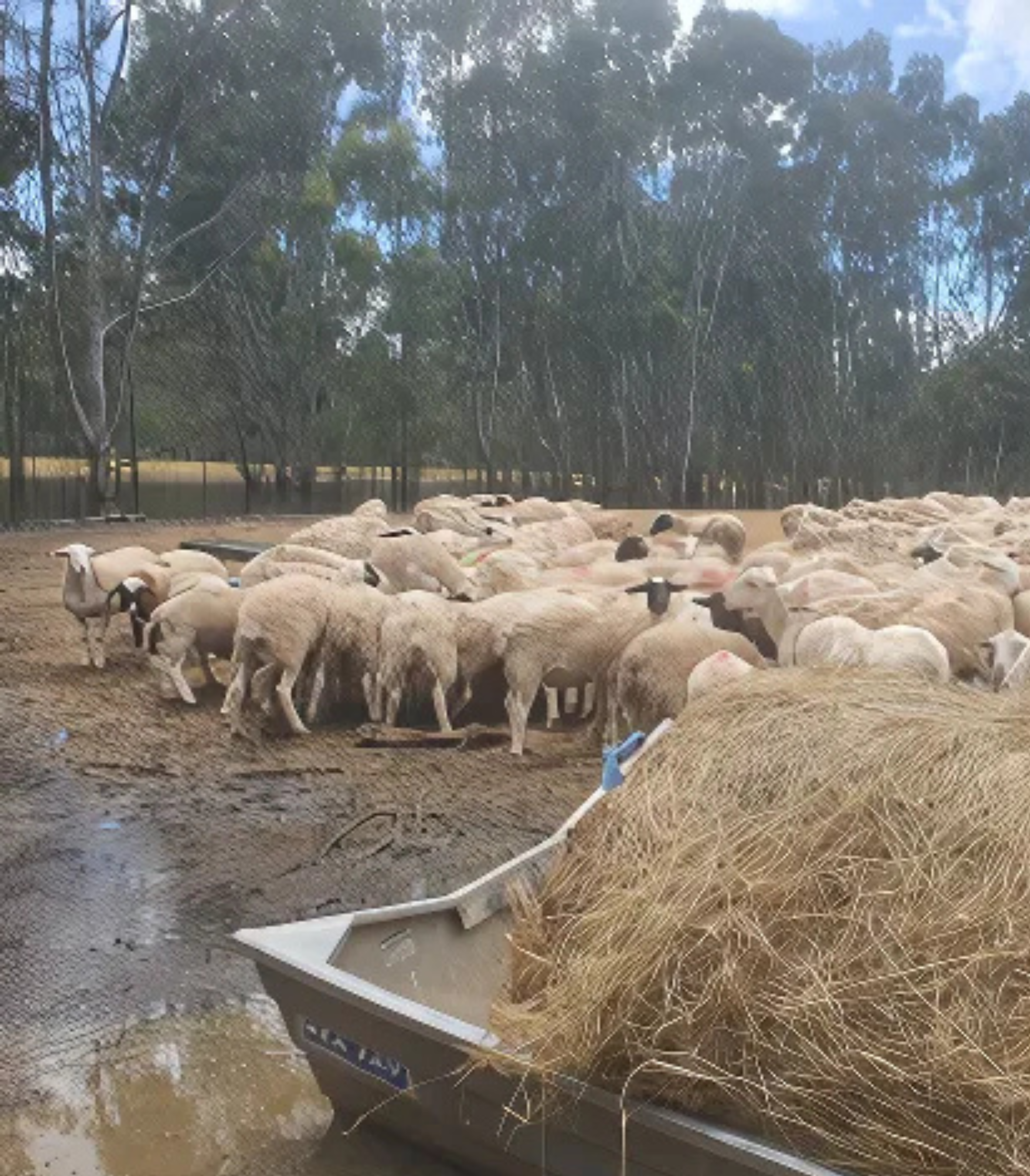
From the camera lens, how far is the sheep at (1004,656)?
6766 mm

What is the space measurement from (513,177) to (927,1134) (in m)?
34.5

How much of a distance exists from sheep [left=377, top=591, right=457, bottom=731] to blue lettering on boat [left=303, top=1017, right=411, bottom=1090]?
479cm

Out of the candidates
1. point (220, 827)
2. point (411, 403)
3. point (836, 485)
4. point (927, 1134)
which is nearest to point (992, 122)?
point (836, 485)

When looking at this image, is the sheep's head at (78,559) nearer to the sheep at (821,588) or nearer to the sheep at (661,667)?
the sheep at (661,667)

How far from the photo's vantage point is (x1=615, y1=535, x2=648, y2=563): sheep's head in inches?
500

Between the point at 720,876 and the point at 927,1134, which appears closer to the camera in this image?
the point at 927,1134

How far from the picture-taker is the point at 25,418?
24.7m

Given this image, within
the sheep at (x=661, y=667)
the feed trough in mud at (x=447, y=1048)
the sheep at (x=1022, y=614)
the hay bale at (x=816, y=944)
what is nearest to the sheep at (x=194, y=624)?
the sheep at (x=661, y=667)

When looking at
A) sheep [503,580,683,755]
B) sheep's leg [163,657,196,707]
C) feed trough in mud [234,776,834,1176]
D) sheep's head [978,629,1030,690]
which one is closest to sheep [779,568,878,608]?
sheep [503,580,683,755]

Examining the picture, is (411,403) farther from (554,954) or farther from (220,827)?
(554,954)

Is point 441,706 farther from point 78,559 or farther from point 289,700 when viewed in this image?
point 78,559

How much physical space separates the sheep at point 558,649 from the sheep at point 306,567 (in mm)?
1780

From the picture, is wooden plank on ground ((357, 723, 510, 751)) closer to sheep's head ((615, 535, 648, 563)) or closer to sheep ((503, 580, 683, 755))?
sheep ((503, 580, 683, 755))

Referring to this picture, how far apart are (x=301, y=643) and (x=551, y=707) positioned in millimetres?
1599
